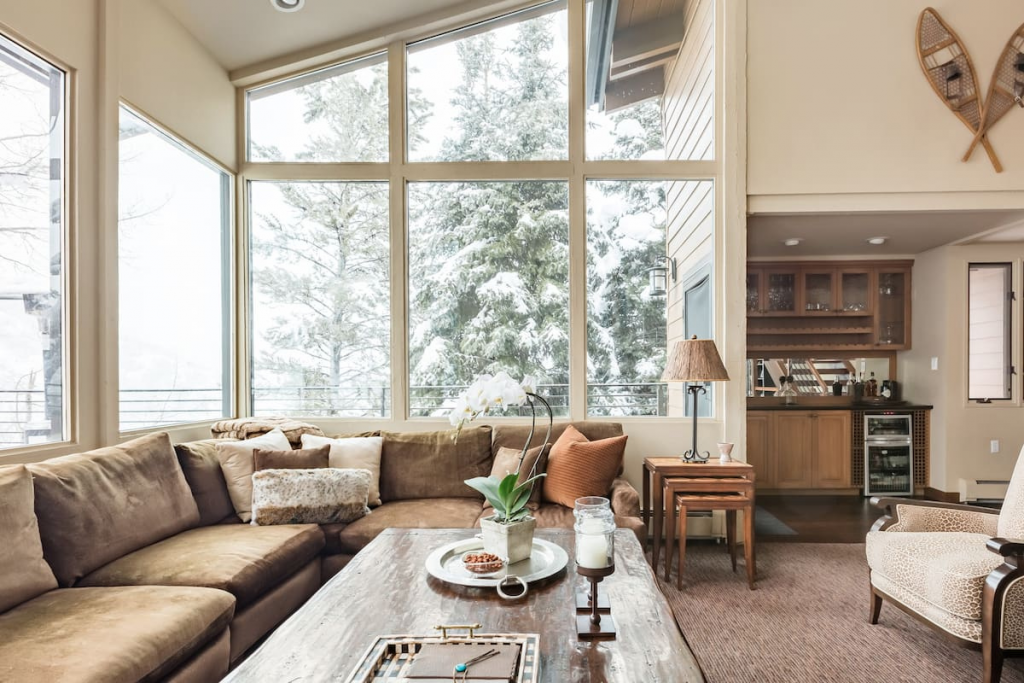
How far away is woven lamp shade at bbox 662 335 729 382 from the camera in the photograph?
3.45 meters

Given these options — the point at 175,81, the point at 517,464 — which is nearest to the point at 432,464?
the point at 517,464

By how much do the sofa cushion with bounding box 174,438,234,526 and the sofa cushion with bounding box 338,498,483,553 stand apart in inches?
24.6

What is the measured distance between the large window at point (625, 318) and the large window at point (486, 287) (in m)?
0.20

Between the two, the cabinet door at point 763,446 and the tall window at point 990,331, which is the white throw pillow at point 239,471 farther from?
the tall window at point 990,331

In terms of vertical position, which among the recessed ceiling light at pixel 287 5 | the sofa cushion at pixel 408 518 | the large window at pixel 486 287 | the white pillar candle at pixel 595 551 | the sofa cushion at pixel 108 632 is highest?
the recessed ceiling light at pixel 287 5

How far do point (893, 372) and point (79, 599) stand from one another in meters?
6.80

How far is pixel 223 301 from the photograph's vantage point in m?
4.02

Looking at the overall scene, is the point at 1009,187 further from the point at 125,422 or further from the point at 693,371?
the point at 125,422

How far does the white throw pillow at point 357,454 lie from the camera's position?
335 cm

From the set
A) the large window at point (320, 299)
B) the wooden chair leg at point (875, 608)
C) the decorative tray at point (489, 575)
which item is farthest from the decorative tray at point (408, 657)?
the large window at point (320, 299)

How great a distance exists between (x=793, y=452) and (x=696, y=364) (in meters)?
2.87

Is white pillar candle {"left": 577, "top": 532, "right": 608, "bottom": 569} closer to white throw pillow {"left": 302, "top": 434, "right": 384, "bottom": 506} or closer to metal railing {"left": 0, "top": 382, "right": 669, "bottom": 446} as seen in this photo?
white throw pillow {"left": 302, "top": 434, "right": 384, "bottom": 506}

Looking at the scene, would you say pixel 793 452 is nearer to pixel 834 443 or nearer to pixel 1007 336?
pixel 834 443

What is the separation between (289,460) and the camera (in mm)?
3078
